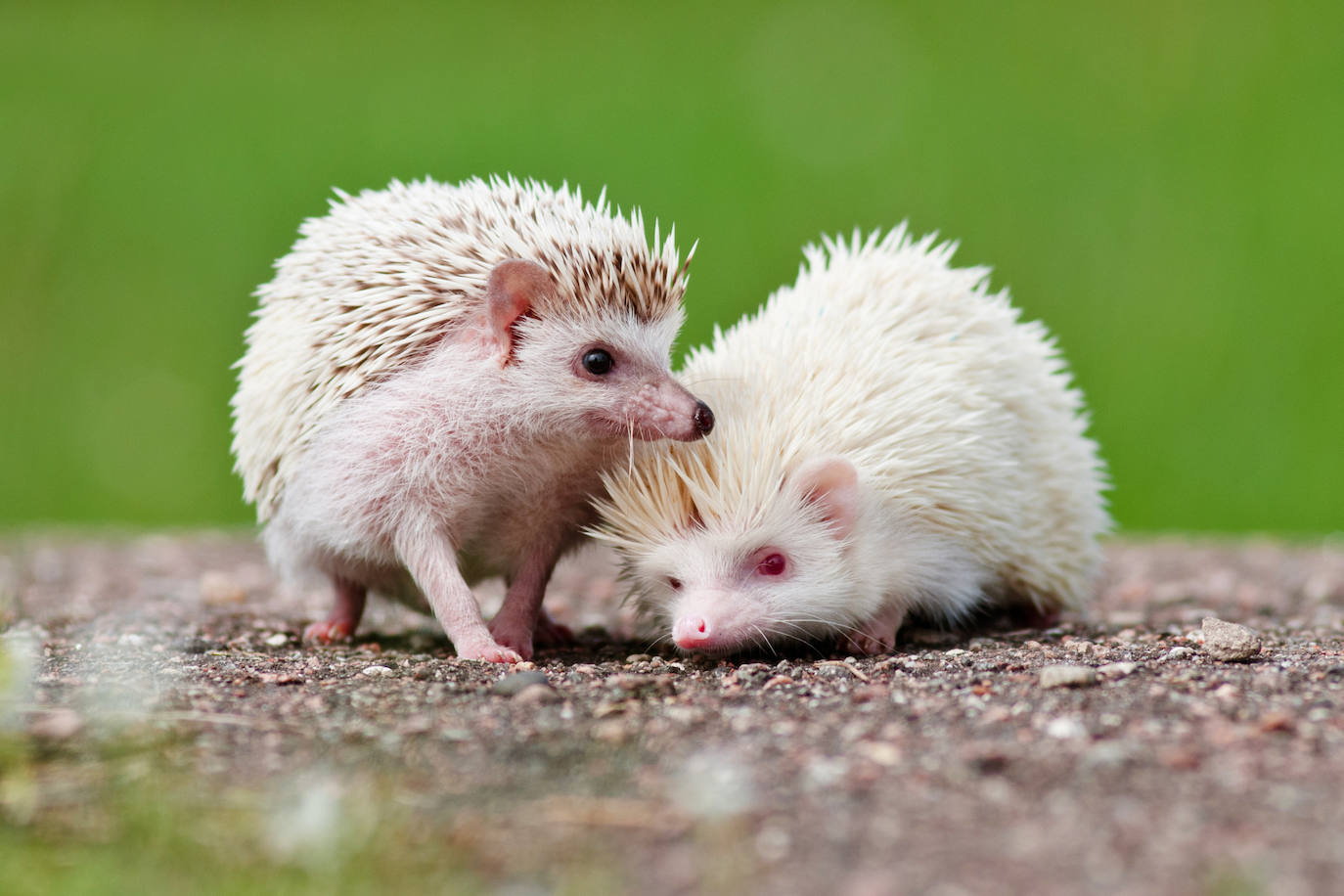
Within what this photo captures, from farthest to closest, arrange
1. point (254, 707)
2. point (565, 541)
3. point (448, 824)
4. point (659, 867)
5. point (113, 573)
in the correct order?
point (113, 573) → point (565, 541) → point (254, 707) → point (448, 824) → point (659, 867)

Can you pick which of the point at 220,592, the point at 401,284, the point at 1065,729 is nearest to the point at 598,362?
the point at 401,284

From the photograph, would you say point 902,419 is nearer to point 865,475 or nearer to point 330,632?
point 865,475

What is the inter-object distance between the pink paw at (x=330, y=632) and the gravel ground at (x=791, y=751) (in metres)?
0.23

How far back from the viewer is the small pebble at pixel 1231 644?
13.2 feet

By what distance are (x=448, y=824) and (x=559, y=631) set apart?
2641 mm

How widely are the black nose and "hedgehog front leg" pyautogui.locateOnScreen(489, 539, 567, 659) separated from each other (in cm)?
82

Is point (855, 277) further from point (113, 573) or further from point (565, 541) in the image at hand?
point (113, 573)

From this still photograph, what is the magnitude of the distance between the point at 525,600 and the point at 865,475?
1312mm

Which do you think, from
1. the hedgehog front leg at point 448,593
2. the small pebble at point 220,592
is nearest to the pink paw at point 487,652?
the hedgehog front leg at point 448,593

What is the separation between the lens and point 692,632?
4.12 m

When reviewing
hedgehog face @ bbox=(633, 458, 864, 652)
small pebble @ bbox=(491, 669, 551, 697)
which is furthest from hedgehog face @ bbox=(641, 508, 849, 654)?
small pebble @ bbox=(491, 669, 551, 697)

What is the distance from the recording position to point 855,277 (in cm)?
523

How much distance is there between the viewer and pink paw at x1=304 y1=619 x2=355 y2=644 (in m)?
5.19

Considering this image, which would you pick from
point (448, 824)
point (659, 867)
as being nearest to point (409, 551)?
point (448, 824)
